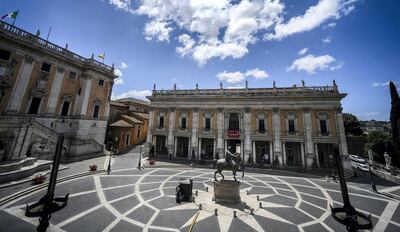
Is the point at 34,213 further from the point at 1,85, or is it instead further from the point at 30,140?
the point at 1,85

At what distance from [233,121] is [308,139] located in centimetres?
1141

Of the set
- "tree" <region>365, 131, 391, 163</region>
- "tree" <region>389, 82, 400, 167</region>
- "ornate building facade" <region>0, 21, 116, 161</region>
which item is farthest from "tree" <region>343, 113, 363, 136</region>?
"ornate building facade" <region>0, 21, 116, 161</region>

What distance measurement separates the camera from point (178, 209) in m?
10.5

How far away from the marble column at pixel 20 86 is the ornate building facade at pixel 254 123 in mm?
16645

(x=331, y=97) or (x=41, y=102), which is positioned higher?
(x=331, y=97)

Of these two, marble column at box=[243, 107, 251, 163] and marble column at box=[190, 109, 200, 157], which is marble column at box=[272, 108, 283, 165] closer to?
marble column at box=[243, 107, 251, 163]

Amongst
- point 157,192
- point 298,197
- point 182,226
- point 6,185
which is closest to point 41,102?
point 6,185

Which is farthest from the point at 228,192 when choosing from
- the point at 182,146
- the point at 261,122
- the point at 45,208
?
the point at 182,146

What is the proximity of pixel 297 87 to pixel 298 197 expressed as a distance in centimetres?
1804

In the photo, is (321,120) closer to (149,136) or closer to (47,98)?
(149,136)

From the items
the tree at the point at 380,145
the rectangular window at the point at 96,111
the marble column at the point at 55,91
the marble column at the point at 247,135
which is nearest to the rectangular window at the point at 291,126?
the marble column at the point at 247,135

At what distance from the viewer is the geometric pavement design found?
346 inches

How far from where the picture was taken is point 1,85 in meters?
18.5

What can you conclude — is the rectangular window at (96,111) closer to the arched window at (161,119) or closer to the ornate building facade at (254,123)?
Result: the ornate building facade at (254,123)
